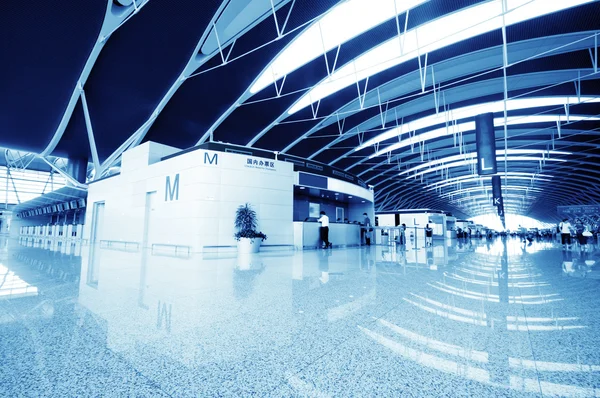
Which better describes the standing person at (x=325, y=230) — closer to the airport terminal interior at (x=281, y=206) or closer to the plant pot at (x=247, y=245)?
the airport terminal interior at (x=281, y=206)

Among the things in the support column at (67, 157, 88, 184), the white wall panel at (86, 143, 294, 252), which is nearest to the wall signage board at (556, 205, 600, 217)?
the white wall panel at (86, 143, 294, 252)

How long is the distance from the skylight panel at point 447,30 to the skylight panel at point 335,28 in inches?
58.7

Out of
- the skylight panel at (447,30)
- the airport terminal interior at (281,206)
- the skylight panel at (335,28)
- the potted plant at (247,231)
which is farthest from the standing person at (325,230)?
the skylight panel at (335,28)

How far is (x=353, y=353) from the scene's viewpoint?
2.11 metres

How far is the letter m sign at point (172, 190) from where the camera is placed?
1391 centimetres

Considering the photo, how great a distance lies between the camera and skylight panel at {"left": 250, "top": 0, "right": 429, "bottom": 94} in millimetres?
14031

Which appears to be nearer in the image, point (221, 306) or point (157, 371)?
point (157, 371)

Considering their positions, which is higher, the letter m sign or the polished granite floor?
the letter m sign

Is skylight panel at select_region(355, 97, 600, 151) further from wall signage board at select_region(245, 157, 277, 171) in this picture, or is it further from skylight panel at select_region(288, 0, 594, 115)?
wall signage board at select_region(245, 157, 277, 171)

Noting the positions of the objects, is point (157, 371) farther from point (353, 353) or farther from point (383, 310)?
point (383, 310)

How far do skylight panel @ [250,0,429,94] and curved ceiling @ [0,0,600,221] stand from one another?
67mm

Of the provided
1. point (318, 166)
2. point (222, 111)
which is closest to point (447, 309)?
point (318, 166)

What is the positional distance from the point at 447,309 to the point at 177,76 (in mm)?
18004

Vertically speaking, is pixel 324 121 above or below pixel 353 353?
above
